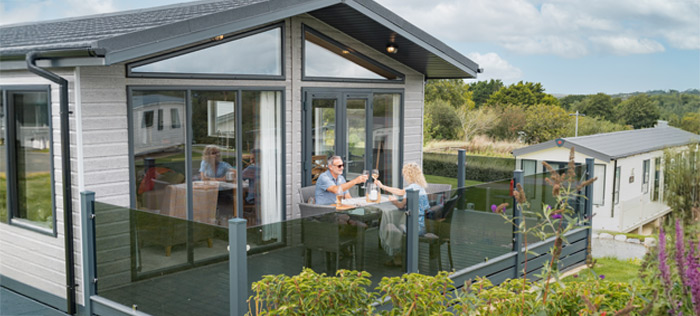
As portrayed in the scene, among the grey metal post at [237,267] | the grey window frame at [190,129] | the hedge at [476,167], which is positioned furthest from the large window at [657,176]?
the grey metal post at [237,267]

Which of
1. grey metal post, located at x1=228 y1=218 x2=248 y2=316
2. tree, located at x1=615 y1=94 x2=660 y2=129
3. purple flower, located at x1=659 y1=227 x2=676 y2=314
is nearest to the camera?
purple flower, located at x1=659 y1=227 x2=676 y2=314

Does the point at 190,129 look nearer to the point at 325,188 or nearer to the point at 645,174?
the point at 325,188

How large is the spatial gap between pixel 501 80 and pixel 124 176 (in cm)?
4739

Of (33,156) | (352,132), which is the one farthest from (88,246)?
(352,132)

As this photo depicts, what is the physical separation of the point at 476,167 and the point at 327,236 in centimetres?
2299

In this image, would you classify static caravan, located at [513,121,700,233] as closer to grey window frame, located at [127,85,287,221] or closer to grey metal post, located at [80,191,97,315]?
grey window frame, located at [127,85,287,221]

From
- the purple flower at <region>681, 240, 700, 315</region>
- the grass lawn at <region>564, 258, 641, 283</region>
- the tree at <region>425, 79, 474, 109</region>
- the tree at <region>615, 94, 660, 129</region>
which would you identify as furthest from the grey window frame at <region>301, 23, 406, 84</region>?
the tree at <region>615, 94, 660, 129</region>

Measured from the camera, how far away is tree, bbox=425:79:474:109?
44000 mm

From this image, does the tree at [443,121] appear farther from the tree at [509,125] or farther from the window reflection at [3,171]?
the window reflection at [3,171]

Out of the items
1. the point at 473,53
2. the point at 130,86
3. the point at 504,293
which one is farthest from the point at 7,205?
the point at 473,53

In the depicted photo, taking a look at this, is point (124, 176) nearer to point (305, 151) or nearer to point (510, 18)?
point (305, 151)

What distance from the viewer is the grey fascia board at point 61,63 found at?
211 inches

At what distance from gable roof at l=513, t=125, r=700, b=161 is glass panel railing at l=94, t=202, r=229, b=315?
589 inches

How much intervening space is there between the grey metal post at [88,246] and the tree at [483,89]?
151 feet
